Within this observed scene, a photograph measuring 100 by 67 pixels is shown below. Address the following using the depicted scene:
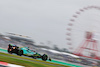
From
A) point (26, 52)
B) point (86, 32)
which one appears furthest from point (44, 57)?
point (86, 32)

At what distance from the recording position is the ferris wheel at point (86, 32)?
170 inches

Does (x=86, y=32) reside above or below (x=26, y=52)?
above

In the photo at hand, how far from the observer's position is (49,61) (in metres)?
4.41

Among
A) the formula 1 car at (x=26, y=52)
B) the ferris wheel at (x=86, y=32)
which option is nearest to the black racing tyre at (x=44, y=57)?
the formula 1 car at (x=26, y=52)

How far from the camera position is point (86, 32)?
4.37 m

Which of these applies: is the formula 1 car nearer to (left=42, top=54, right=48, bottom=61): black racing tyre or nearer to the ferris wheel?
(left=42, top=54, right=48, bottom=61): black racing tyre

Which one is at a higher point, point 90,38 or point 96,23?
point 96,23

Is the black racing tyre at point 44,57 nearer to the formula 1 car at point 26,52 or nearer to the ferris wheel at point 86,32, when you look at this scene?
the formula 1 car at point 26,52

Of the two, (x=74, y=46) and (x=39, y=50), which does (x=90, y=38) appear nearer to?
(x=74, y=46)

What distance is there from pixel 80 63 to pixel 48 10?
4.42 ft

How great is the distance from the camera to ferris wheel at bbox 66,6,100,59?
4.31 meters

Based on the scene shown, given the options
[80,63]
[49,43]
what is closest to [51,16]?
[49,43]

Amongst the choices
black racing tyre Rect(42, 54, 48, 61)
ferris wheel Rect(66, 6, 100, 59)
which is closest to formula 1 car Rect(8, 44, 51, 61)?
black racing tyre Rect(42, 54, 48, 61)

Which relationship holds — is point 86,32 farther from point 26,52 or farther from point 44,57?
point 26,52
